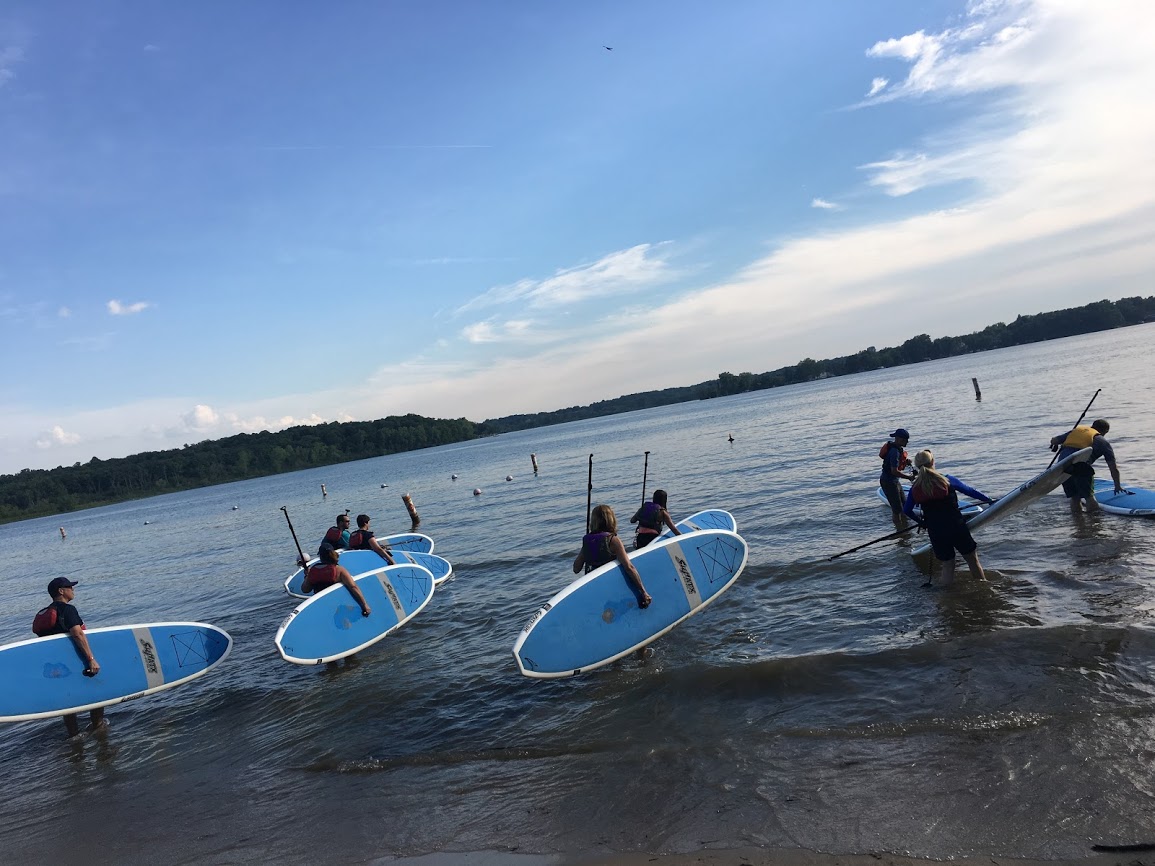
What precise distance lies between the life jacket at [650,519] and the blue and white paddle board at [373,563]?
5.03 m

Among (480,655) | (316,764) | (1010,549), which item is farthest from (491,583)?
(1010,549)

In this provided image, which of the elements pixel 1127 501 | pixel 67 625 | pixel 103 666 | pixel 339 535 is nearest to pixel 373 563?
pixel 339 535

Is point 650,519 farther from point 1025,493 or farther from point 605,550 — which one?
point 1025,493

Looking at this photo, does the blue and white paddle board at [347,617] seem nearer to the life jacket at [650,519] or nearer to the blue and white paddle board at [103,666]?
the blue and white paddle board at [103,666]

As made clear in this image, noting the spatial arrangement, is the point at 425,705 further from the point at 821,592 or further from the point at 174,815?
the point at 821,592

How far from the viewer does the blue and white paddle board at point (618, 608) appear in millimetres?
7828

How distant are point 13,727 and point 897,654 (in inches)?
495

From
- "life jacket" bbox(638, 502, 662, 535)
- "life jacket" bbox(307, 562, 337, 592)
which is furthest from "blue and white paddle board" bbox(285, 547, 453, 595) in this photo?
"life jacket" bbox(638, 502, 662, 535)

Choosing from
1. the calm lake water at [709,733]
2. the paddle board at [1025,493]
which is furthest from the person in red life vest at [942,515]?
the paddle board at [1025,493]

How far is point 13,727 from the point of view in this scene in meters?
9.98

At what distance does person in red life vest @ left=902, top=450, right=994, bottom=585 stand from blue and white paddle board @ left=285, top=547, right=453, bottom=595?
887 centimetres

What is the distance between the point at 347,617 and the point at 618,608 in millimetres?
4954

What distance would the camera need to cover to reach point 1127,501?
1159 centimetres

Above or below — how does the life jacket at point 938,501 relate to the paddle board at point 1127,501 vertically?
above
